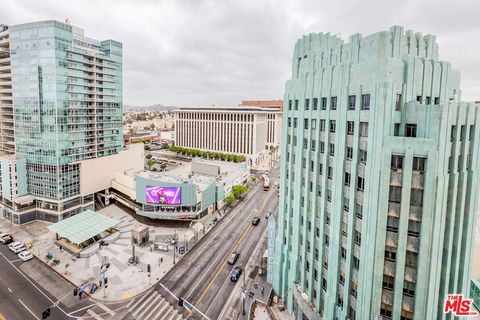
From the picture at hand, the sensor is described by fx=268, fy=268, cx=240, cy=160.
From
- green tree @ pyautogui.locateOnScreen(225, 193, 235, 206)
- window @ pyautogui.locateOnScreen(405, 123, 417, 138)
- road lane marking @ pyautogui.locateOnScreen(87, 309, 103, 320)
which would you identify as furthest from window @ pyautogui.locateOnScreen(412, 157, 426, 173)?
green tree @ pyautogui.locateOnScreen(225, 193, 235, 206)

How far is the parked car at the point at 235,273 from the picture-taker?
5644 centimetres

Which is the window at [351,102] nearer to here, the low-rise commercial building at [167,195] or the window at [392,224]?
the window at [392,224]

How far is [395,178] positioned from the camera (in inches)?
1227

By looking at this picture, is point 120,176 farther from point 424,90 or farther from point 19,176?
point 424,90

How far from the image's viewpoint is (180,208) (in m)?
78.0

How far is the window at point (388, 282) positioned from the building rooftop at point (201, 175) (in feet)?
194

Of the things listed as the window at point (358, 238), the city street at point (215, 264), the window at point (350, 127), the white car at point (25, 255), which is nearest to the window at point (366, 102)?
the window at point (350, 127)

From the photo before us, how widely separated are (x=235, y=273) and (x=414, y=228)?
37.4 metres

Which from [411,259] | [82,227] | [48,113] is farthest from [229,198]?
[411,259]

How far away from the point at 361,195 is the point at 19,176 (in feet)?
304

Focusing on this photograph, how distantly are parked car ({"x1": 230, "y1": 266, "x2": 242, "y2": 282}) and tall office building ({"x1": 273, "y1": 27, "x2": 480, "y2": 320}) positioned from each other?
20.5 m

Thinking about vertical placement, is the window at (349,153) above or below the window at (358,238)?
above

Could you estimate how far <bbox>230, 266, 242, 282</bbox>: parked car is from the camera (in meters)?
56.4

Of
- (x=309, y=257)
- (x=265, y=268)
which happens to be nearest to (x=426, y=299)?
(x=309, y=257)
